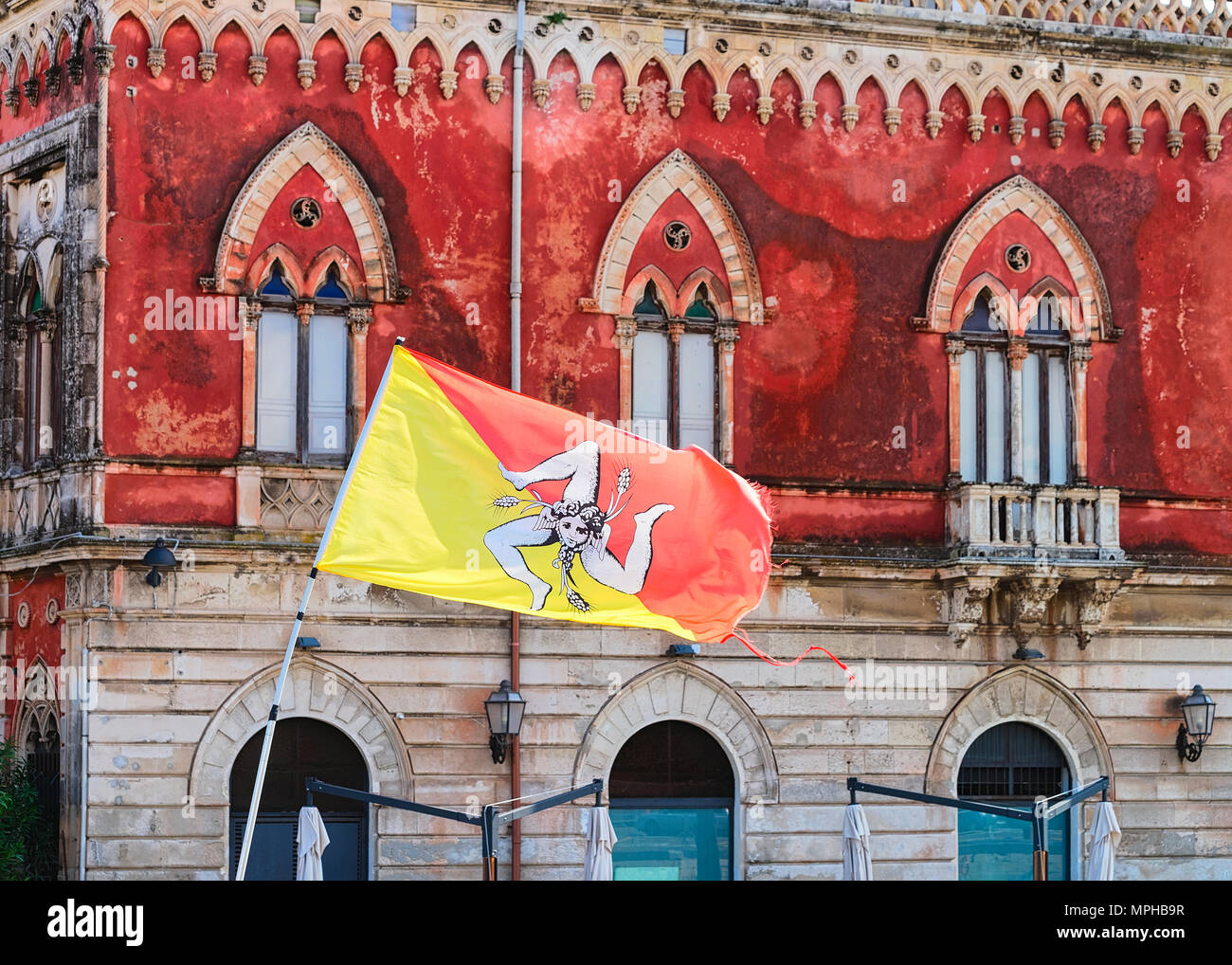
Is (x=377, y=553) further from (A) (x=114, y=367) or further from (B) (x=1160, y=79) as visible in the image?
(B) (x=1160, y=79)

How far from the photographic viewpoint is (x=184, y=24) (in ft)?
67.6

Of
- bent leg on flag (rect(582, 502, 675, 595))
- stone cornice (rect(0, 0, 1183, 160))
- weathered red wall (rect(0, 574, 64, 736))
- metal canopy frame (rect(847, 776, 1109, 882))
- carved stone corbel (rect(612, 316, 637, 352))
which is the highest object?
stone cornice (rect(0, 0, 1183, 160))

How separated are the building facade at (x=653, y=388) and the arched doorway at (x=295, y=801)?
0.16ft

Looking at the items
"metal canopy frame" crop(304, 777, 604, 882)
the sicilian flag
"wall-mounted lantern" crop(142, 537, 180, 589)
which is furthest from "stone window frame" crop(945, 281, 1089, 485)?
"wall-mounted lantern" crop(142, 537, 180, 589)

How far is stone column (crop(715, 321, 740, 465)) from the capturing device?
21.8 meters

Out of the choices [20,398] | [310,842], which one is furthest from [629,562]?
[20,398]

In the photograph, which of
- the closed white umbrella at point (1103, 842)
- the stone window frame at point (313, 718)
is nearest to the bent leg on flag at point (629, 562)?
the stone window frame at point (313, 718)

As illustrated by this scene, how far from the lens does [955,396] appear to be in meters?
22.6

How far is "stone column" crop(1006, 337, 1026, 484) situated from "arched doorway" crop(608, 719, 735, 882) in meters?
4.80

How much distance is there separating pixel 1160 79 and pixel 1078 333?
10.7 feet

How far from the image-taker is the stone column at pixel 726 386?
21.8 meters

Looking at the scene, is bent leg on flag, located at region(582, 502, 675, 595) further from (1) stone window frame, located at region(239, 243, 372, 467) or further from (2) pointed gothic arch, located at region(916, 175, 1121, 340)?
(2) pointed gothic arch, located at region(916, 175, 1121, 340)
